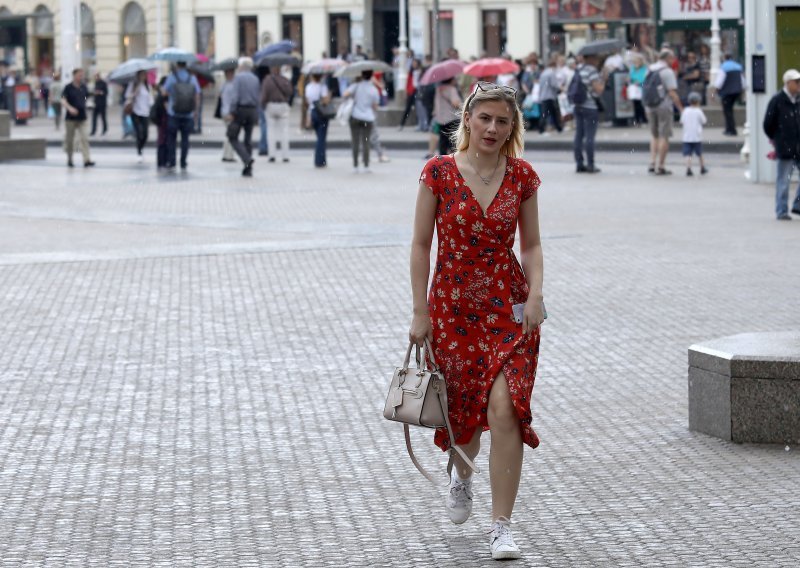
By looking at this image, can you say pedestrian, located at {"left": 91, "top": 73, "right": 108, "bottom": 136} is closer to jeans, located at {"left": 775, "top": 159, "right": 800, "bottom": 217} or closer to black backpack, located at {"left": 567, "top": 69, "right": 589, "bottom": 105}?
black backpack, located at {"left": 567, "top": 69, "right": 589, "bottom": 105}

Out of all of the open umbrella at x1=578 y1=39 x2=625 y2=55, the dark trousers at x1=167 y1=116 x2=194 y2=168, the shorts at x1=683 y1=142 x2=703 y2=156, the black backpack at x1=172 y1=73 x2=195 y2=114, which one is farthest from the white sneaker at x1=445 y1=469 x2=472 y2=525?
the open umbrella at x1=578 y1=39 x2=625 y2=55

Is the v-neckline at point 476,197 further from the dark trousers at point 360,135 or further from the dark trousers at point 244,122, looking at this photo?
the dark trousers at point 360,135

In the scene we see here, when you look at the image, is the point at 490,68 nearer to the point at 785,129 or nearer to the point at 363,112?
the point at 363,112

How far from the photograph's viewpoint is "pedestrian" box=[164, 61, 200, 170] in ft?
84.6

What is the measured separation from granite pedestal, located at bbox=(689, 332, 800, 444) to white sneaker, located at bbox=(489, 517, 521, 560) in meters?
1.86

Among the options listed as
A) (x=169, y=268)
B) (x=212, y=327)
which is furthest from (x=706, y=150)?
(x=212, y=327)

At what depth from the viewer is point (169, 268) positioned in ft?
44.5

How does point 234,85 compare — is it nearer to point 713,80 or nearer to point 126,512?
point 713,80

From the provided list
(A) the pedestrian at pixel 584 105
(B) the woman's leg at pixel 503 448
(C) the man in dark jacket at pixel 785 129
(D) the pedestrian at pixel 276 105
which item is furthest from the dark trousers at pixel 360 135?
(B) the woman's leg at pixel 503 448

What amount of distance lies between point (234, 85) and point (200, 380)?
54.9 ft

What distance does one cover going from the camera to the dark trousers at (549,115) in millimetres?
34719

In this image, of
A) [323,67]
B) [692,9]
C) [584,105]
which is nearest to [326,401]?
[584,105]

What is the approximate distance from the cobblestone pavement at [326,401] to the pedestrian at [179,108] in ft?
28.3

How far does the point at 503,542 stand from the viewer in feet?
17.9
